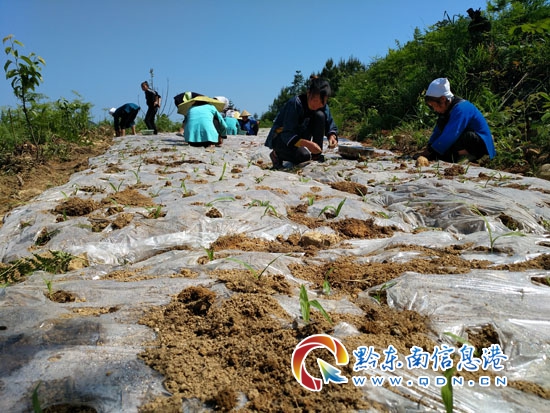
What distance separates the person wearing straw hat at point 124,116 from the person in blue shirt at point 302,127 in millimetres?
6975

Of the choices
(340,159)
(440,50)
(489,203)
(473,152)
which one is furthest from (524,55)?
(489,203)

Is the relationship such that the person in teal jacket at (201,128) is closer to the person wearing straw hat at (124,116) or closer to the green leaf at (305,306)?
the person wearing straw hat at (124,116)

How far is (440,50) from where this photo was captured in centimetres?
791

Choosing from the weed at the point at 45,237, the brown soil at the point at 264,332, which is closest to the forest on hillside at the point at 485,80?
the brown soil at the point at 264,332

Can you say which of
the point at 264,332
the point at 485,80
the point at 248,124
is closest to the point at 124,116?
the point at 248,124

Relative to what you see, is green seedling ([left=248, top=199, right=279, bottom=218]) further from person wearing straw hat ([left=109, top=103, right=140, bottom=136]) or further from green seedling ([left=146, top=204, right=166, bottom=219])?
person wearing straw hat ([left=109, top=103, right=140, bottom=136])

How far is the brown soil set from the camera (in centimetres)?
82

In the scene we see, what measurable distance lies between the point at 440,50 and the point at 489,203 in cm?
676

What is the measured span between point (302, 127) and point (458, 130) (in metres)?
1.94

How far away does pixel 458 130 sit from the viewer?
4.34m

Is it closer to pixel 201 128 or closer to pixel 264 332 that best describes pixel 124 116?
pixel 201 128

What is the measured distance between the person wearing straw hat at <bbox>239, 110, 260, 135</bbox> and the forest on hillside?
4.46 metres

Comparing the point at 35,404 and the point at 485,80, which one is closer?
the point at 35,404

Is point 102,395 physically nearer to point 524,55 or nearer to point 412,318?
point 412,318
